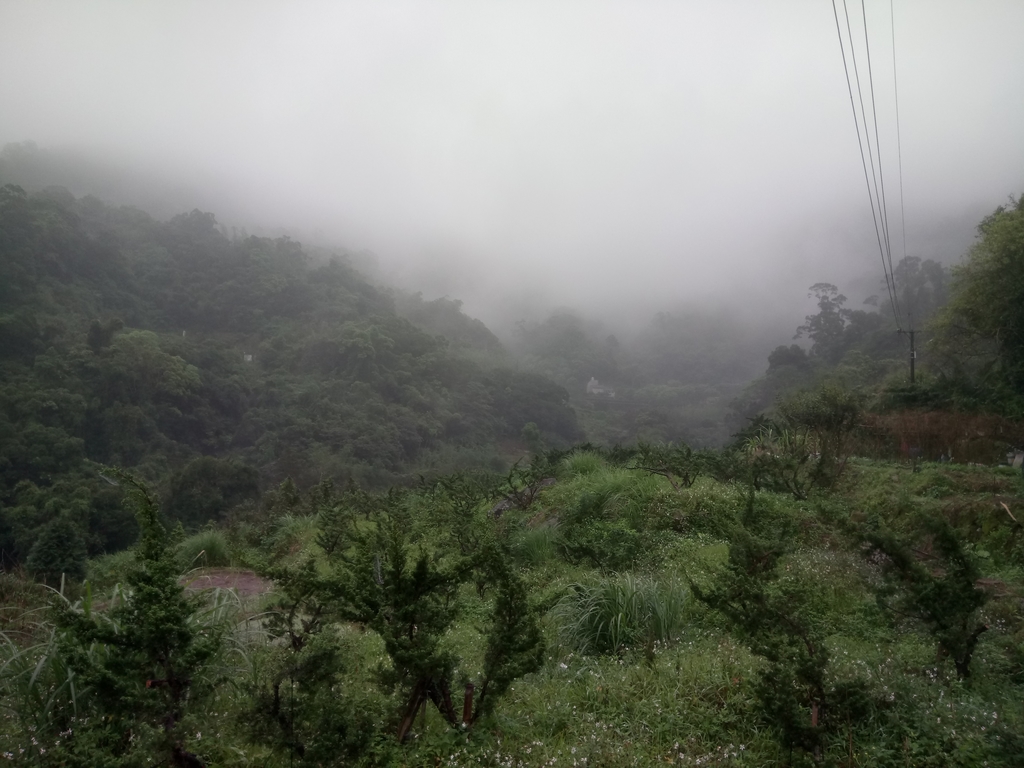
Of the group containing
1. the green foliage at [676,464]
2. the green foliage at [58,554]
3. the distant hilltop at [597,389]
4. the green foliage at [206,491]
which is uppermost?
the green foliage at [676,464]

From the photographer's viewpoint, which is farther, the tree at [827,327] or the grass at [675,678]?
the tree at [827,327]

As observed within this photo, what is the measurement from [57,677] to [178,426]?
111 ft

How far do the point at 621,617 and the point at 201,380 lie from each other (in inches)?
1448

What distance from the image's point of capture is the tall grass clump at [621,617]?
4.94 meters

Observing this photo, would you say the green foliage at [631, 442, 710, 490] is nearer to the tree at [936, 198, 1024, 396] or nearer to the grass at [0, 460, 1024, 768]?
the grass at [0, 460, 1024, 768]

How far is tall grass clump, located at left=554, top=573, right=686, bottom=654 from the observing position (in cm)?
494

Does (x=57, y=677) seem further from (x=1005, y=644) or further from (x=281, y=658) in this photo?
(x=1005, y=644)

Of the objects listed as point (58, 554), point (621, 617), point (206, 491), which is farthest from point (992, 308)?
point (206, 491)

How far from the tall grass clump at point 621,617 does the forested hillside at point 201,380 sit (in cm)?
1779

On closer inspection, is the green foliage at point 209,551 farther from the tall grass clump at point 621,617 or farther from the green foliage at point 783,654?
the green foliage at point 783,654

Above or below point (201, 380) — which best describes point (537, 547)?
above

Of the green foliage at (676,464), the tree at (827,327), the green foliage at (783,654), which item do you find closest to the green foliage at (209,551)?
the green foliage at (676,464)

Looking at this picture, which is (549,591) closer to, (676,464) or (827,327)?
(676,464)

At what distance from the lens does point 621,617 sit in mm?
5012
